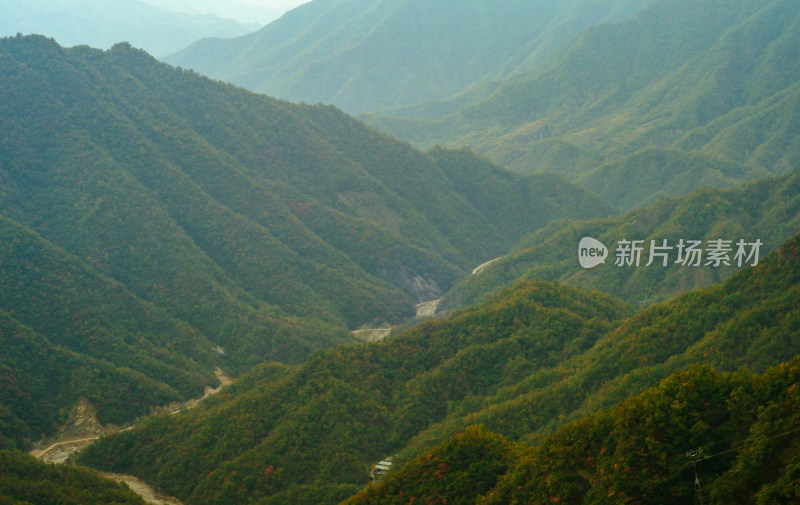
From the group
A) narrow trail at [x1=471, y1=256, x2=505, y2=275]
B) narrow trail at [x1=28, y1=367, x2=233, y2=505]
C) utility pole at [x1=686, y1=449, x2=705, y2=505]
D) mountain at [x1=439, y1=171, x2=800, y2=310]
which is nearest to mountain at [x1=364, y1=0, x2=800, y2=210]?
narrow trail at [x1=471, y1=256, x2=505, y2=275]

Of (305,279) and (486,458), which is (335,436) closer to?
(486,458)

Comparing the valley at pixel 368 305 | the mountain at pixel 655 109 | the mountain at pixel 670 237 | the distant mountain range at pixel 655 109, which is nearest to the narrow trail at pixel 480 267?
the valley at pixel 368 305

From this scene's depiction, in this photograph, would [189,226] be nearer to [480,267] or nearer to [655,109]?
[480,267]

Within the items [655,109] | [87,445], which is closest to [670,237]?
[87,445]

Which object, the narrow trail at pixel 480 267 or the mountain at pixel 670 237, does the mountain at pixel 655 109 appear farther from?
the mountain at pixel 670 237

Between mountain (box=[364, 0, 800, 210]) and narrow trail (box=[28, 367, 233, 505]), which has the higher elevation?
mountain (box=[364, 0, 800, 210])

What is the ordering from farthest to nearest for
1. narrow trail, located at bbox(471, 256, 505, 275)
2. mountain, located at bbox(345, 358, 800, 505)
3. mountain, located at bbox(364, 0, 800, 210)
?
mountain, located at bbox(364, 0, 800, 210) < narrow trail, located at bbox(471, 256, 505, 275) < mountain, located at bbox(345, 358, 800, 505)

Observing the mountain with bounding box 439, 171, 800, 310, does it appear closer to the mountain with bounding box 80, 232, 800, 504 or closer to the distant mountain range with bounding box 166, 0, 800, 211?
the mountain with bounding box 80, 232, 800, 504
